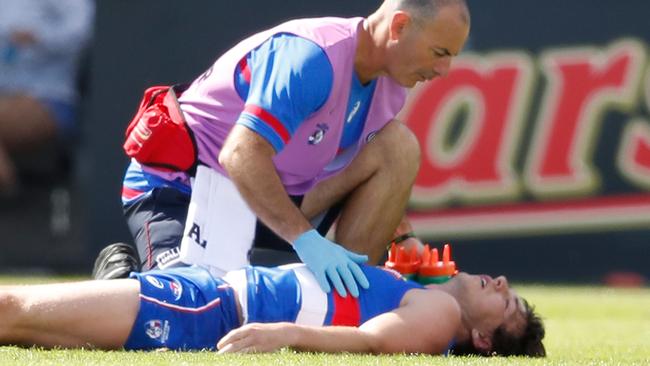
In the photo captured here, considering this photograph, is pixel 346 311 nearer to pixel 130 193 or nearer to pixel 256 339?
pixel 256 339

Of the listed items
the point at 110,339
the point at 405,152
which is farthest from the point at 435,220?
the point at 110,339

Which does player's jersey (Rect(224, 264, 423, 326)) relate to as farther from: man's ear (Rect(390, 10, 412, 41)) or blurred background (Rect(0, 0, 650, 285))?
A: blurred background (Rect(0, 0, 650, 285))

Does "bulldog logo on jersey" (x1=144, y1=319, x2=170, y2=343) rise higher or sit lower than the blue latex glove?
lower

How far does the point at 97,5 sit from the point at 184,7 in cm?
63

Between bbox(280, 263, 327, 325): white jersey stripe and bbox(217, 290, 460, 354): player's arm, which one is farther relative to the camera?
bbox(280, 263, 327, 325): white jersey stripe

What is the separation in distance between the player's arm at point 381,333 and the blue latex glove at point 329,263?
22 centimetres

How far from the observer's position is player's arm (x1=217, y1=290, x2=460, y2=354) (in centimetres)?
519

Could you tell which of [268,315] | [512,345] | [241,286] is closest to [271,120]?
[241,286]

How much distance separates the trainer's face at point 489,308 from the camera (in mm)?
5773

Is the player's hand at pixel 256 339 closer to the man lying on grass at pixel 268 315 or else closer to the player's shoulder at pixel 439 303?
the man lying on grass at pixel 268 315

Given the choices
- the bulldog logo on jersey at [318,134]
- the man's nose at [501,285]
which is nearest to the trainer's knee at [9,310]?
the bulldog logo on jersey at [318,134]

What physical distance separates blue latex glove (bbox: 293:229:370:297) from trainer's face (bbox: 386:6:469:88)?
31.7 inches

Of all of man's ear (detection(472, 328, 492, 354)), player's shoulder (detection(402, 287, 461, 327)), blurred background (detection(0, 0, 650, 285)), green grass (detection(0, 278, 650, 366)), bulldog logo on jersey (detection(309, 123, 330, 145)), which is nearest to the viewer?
green grass (detection(0, 278, 650, 366))

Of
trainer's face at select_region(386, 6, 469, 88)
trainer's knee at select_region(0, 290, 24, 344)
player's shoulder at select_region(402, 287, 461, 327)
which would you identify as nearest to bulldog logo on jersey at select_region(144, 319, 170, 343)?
trainer's knee at select_region(0, 290, 24, 344)
